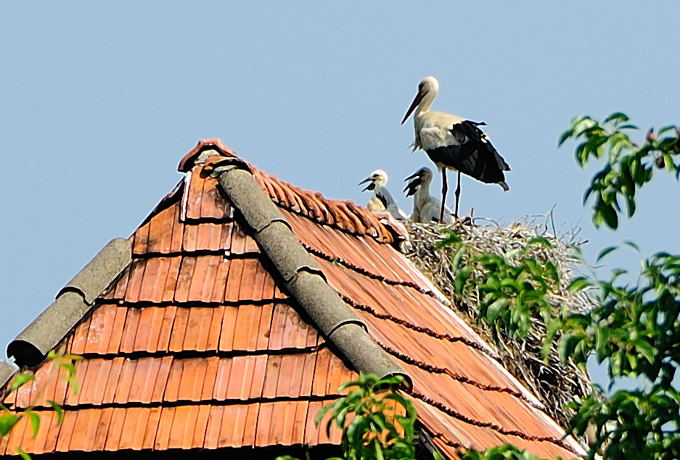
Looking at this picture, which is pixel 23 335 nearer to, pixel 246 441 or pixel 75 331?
pixel 75 331

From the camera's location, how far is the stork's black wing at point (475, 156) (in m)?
14.9

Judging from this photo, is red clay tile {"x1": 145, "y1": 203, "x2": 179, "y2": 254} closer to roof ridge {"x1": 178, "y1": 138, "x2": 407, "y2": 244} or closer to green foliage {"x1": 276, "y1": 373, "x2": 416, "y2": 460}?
→ roof ridge {"x1": 178, "y1": 138, "x2": 407, "y2": 244}

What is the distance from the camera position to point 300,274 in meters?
7.11

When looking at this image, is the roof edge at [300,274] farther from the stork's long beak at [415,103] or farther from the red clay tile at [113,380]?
the stork's long beak at [415,103]

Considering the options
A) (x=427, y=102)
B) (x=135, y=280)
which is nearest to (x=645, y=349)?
(x=135, y=280)

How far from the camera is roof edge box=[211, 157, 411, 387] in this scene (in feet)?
21.9

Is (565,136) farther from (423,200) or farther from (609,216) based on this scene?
(423,200)

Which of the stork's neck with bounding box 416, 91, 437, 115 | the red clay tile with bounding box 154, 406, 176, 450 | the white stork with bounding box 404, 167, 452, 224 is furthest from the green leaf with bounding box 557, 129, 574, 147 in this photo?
the stork's neck with bounding box 416, 91, 437, 115

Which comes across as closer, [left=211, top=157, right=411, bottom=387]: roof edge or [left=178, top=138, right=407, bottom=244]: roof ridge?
[left=211, top=157, right=411, bottom=387]: roof edge

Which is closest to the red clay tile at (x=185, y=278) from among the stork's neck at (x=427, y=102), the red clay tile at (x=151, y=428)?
the red clay tile at (x=151, y=428)

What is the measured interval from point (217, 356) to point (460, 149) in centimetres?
828

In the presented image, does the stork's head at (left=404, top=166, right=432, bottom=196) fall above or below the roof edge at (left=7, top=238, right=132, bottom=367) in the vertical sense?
above

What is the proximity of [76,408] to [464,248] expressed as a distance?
2227 millimetres

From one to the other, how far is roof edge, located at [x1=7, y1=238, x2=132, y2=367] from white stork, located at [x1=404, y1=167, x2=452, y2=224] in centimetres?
738
